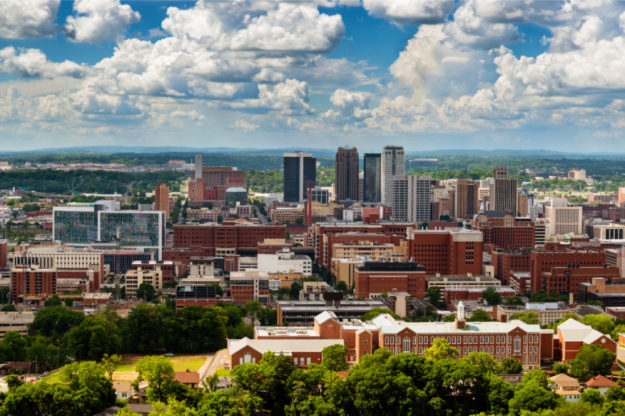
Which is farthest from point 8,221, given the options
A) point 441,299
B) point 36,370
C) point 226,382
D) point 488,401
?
point 488,401

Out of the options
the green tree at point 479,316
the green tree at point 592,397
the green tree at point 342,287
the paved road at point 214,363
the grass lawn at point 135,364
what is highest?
the green tree at point 592,397

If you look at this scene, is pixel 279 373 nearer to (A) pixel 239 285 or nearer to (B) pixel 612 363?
(B) pixel 612 363

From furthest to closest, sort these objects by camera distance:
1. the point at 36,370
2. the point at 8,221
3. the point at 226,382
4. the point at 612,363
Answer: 1. the point at 8,221
2. the point at 36,370
3. the point at 612,363
4. the point at 226,382

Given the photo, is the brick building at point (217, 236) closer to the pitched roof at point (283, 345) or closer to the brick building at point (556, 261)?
the brick building at point (556, 261)

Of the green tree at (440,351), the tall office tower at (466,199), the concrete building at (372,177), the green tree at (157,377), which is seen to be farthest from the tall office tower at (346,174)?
the green tree at (157,377)

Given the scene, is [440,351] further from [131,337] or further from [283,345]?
[131,337]

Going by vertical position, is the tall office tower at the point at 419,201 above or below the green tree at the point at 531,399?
above

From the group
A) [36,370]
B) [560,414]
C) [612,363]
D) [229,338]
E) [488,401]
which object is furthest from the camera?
[229,338]
